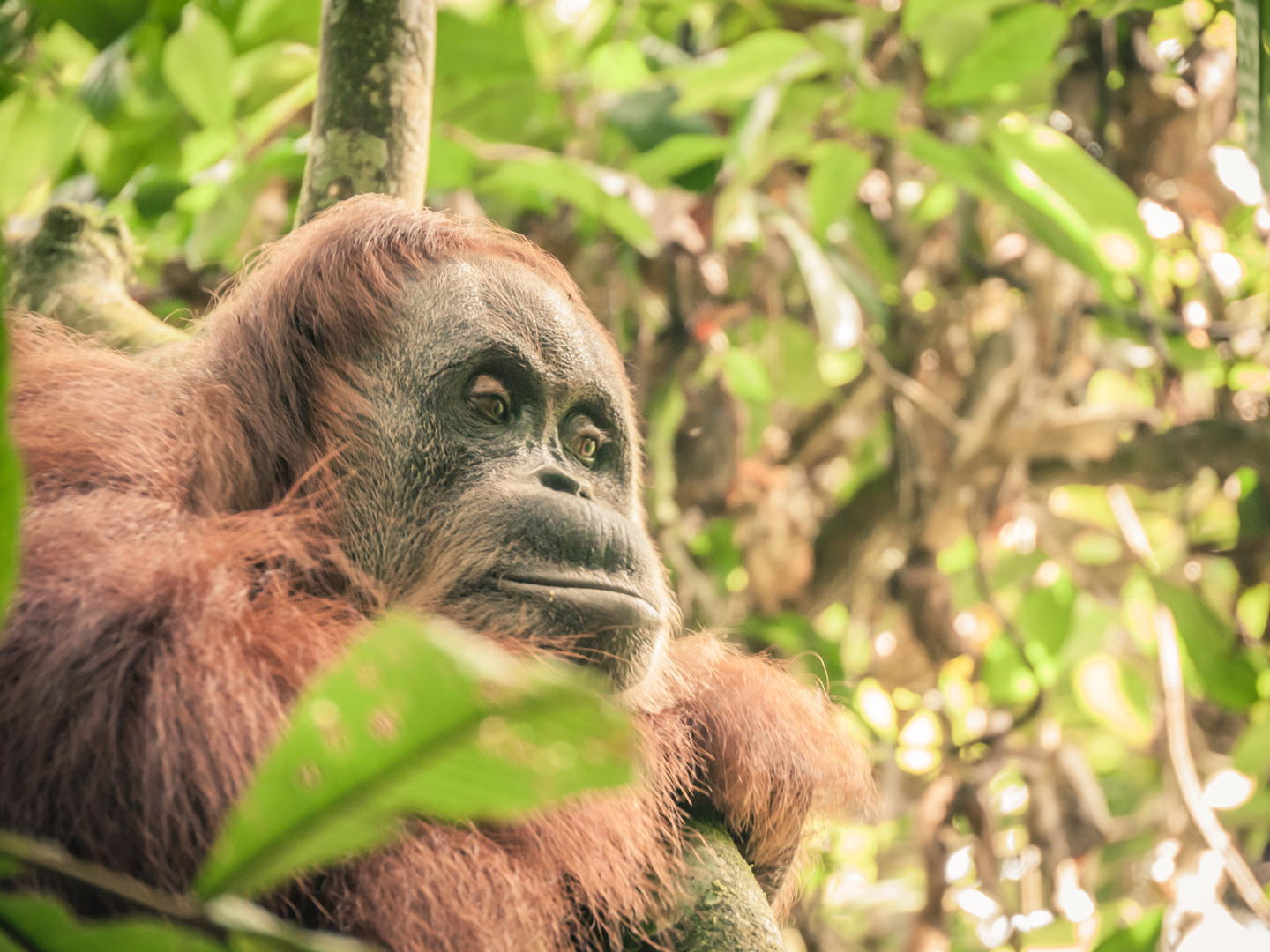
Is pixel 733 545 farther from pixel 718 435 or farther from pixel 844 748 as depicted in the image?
pixel 844 748

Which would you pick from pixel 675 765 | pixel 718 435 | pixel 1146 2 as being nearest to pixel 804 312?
pixel 718 435

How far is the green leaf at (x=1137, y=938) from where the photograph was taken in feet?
5.60

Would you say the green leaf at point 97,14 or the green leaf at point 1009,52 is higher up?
the green leaf at point 97,14

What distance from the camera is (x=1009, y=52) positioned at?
7.00 ft

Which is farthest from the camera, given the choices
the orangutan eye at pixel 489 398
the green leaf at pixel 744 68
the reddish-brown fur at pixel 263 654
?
the green leaf at pixel 744 68

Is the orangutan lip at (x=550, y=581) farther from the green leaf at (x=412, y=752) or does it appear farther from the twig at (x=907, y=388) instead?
the twig at (x=907, y=388)

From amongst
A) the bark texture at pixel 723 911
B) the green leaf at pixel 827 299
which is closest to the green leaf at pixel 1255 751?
the green leaf at pixel 827 299

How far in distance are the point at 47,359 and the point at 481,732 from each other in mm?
1079

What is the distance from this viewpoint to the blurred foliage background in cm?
214

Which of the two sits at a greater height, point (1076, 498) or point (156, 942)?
point (156, 942)

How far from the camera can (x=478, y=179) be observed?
249 centimetres

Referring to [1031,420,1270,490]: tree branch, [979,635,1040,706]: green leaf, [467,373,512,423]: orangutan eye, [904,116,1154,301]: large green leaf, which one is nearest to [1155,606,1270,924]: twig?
[1031,420,1270,490]: tree branch

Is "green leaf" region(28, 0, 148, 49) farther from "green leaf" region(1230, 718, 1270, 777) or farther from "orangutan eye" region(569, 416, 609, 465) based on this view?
"green leaf" region(1230, 718, 1270, 777)

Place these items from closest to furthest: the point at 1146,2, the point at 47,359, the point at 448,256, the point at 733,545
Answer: the point at 47,359 < the point at 448,256 < the point at 1146,2 < the point at 733,545
